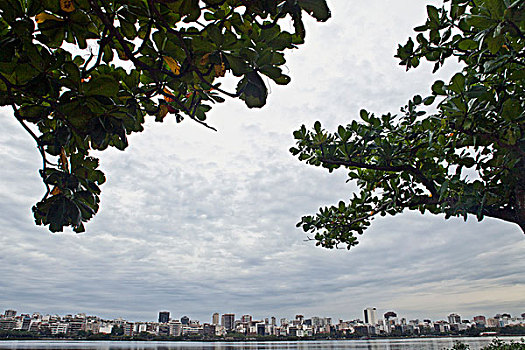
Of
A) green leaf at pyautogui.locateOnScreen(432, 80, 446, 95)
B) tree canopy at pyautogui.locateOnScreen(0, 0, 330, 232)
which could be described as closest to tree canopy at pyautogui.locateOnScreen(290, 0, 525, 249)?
green leaf at pyautogui.locateOnScreen(432, 80, 446, 95)

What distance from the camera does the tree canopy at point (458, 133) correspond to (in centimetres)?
204

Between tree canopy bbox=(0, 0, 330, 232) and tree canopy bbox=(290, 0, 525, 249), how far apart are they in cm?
125

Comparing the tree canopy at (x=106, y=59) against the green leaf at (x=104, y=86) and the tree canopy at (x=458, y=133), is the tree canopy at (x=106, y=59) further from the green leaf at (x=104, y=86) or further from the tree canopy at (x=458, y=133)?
the tree canopy at (x=458, y=133)

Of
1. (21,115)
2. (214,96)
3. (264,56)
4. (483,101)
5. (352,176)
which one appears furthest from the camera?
(352,176)

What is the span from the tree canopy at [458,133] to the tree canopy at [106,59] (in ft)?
4.10

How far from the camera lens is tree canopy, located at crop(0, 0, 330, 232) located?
38.8 inches

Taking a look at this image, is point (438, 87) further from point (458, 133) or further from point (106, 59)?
point (106, 59)

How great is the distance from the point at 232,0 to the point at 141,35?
18.1 inches

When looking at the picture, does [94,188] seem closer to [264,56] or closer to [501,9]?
[264,56]

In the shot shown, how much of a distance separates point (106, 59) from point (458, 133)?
96.0 inches

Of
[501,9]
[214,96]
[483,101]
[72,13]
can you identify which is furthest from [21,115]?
[483,101]

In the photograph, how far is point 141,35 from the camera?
1.29 meters

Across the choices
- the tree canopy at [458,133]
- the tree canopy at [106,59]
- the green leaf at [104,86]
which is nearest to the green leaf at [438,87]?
the tree canopy at [458,133]

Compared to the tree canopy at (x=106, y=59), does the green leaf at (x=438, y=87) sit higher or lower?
higher
